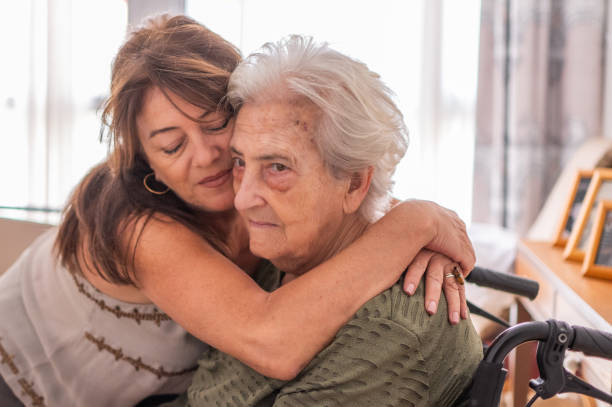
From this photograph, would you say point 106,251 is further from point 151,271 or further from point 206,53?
point 206,53

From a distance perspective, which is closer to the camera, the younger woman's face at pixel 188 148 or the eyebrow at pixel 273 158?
the eyebrow at pixel 273 158

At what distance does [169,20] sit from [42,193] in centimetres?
340

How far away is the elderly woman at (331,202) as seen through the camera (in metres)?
0.97

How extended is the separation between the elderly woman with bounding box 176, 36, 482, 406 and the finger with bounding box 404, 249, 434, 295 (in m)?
0.02

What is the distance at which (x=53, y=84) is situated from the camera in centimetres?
413

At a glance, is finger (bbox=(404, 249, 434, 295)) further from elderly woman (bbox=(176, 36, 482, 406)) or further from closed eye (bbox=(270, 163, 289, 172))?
closed eye (bbox=(270, 163, 289, 172))

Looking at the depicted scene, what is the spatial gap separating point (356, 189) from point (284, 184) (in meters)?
0.16

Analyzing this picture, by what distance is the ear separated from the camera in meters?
1.12

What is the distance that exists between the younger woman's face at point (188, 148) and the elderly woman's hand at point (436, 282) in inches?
19.6

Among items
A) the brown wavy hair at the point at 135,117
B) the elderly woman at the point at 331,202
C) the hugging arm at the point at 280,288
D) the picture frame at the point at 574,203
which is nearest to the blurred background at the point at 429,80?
the picture frame at the point at 574,203

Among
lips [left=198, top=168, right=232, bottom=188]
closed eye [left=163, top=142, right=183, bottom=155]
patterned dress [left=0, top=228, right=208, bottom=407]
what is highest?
closed eye [left=163, top=142, right=183, bottom=155]

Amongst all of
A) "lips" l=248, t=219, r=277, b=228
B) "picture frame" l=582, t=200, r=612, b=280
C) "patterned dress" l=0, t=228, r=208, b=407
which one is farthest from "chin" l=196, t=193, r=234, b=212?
"picture frame" l=582, t=200, r=612, b=280

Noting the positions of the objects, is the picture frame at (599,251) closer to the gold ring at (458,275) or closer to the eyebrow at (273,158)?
the gold ring at (458,275)

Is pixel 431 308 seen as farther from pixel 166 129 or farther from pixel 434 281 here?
pixel 166 129
